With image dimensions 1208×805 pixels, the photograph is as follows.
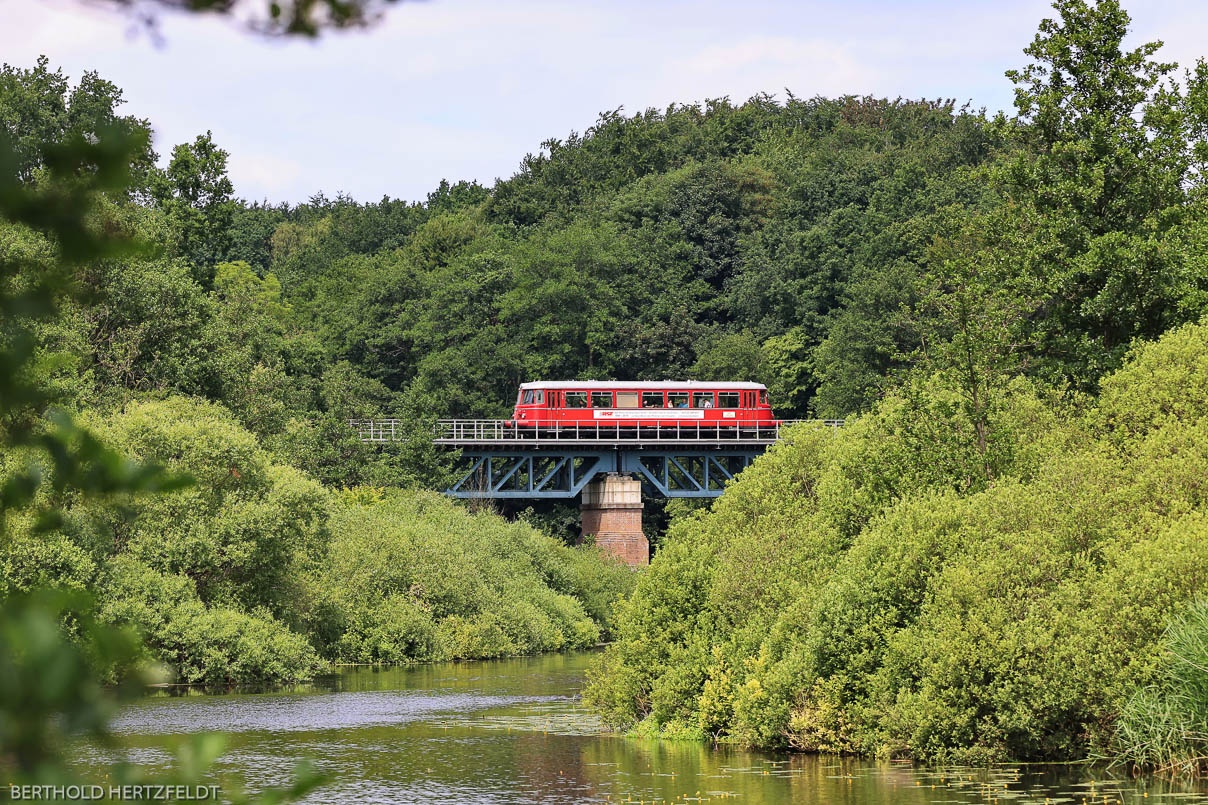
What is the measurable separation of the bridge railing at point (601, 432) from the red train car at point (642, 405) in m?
0.13

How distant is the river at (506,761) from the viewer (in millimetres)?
17922

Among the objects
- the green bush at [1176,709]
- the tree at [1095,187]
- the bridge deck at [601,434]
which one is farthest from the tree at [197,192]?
the green bush at [1176,709]

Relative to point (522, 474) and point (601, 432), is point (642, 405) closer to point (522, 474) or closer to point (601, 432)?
point (601, 432)

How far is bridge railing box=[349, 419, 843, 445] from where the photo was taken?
65375mm

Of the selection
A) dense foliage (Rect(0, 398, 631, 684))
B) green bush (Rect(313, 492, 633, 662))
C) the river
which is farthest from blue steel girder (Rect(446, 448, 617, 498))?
the river

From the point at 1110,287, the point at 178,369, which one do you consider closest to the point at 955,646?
the point at 1110,287

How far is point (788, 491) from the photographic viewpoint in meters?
26.6

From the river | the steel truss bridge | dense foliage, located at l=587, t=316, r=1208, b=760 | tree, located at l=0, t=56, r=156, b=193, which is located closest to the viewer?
the river

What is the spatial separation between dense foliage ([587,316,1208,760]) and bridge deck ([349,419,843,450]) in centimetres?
3824

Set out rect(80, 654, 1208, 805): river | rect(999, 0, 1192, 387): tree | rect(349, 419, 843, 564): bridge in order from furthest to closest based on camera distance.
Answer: rect(349, 419, 843, 564): bridge
rect(999, 0, 1192, 387): tree
rect(80, 654, 1208, 805): river

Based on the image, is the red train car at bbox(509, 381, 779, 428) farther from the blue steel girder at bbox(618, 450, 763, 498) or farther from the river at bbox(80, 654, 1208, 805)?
the river at bbox(80, 654, 1208, 805)

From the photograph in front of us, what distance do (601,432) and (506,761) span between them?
153ft

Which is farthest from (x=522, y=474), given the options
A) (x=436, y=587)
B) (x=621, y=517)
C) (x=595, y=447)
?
(x=436, y=587)

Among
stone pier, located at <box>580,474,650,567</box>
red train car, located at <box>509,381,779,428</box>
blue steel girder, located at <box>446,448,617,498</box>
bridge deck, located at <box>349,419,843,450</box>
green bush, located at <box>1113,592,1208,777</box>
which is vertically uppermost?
red train car, located at <box>509,381,779,428</box>
